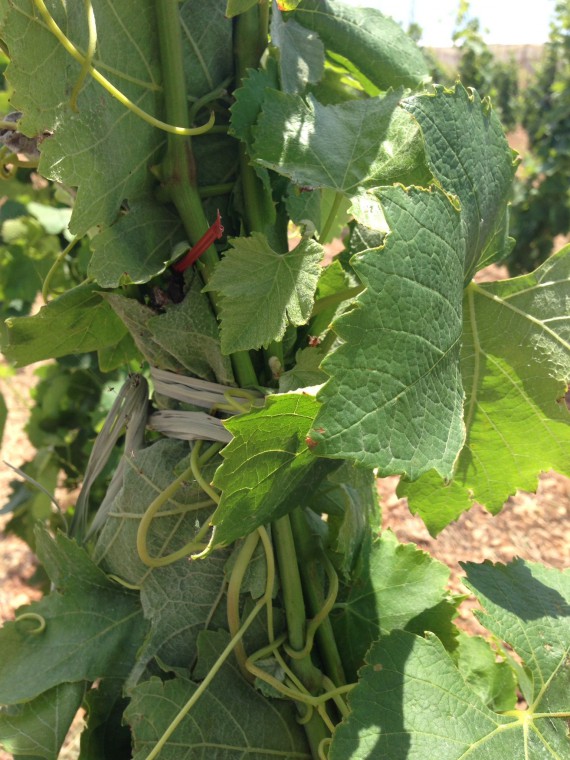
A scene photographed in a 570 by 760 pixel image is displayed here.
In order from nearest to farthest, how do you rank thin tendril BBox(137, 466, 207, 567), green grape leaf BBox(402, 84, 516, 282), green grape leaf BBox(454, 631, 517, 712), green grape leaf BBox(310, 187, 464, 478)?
1. green grape leaf BBox(310, 187, 464, 478)
2. green grape leaf BBox(402, 84, 516, 282)
3. thin tendril BBox(137, 466, 207, 567)
4. green grape leaf BBox(454, 631, 517, 712)

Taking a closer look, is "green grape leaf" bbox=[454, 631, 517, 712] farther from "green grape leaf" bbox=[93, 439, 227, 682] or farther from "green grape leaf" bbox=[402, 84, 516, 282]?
"green grape leaf" bbox=[402, 84, 516, 282]

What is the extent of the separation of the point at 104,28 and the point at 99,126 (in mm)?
81

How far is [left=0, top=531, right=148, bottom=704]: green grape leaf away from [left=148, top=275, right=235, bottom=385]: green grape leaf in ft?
0.85

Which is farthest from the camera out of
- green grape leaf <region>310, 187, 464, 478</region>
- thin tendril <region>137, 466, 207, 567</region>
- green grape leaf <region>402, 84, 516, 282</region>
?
thin tendril <region>137, 466, 207, 567</region>

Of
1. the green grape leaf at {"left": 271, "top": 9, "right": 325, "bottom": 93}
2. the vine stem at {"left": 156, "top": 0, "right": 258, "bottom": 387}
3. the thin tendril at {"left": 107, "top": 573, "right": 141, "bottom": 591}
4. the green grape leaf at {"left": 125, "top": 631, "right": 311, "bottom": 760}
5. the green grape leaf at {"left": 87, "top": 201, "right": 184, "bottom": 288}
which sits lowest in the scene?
the green grape leaf at {"left": 125, "top": 631, "right": 311, "bottom": 760}

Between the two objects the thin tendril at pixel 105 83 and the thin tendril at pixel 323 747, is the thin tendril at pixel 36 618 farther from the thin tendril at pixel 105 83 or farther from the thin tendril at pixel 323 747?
the thin tendril at pixel 105 83

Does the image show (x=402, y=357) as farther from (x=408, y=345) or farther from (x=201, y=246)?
(x=201, y=246)

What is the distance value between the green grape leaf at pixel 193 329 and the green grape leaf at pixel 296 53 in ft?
0.69

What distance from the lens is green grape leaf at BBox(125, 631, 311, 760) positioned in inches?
28.2

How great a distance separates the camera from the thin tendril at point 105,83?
0.58 m

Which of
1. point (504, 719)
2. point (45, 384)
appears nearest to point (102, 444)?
point (504, 719)

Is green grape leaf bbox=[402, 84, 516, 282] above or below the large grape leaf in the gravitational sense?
above

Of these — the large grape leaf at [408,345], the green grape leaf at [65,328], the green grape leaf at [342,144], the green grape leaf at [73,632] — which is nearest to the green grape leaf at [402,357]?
the large grape leaf at [408,345]

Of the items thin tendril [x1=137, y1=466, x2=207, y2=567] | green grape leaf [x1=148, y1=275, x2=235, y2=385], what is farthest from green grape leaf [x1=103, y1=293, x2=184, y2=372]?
thin tendril [x1=137, y1=466, x2=207, y2=567]
